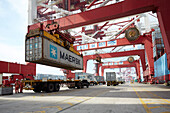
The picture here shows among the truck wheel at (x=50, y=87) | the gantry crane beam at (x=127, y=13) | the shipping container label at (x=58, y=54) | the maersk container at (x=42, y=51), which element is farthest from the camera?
the truck wheel at (x=50, y=87)

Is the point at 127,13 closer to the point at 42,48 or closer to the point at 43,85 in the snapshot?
the point at 42,48

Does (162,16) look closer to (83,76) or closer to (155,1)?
(155,1)

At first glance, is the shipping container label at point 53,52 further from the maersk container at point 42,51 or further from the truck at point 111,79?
the truck at point 111,79

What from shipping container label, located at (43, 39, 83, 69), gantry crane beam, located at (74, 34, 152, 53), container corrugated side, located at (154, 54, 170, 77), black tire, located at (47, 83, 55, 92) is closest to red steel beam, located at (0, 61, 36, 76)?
shipping container label, located at (43, 39, 83, 69)

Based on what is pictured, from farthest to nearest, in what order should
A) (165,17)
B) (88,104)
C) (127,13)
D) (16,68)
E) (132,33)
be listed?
(132,33), (16,68), (127,13), (165,17), (88,104)

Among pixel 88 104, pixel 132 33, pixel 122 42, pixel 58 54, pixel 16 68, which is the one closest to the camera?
pixel 88 104

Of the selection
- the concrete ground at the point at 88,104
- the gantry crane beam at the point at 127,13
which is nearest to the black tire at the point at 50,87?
the concrete ground at the point at 88,104

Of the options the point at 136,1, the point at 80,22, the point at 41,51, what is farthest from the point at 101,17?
the point at 41,51

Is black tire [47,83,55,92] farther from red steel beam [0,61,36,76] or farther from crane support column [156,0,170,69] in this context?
crane support column [156,0,170,69]

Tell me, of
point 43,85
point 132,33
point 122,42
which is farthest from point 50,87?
point 132,33

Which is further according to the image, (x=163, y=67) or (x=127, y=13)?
(x=163, y=67)

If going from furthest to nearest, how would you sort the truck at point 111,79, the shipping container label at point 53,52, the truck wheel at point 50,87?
1. the truck at point 111,79
2. the truck wheel at point 50,87
3. the shipping container label at point 53,52

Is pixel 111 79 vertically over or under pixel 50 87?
under

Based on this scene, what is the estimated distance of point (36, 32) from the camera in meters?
14.2
